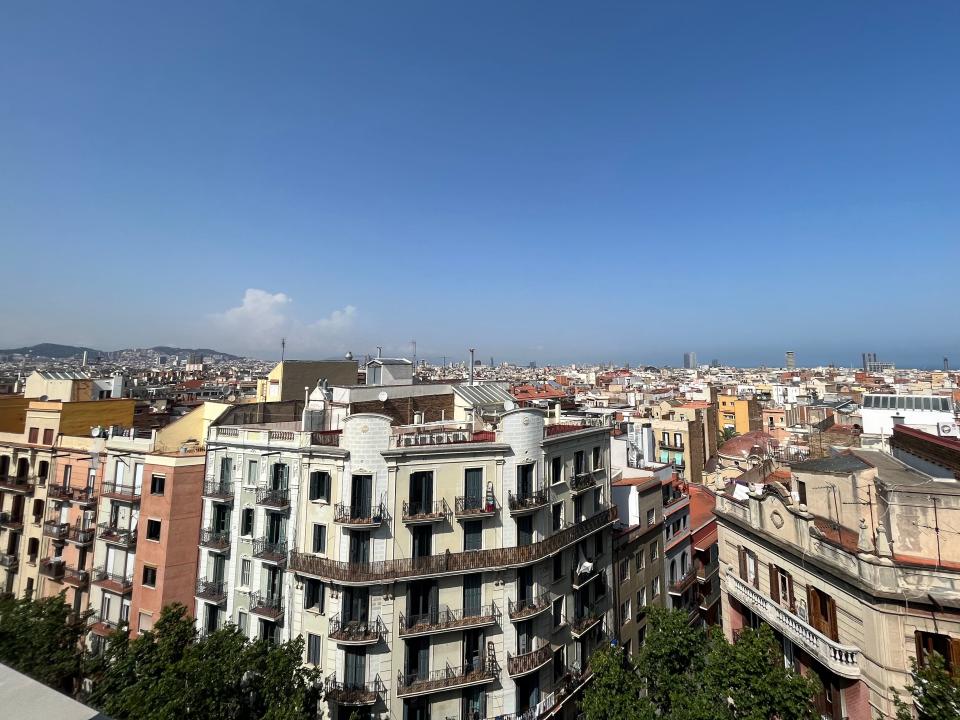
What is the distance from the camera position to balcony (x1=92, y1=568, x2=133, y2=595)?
83.5 feet

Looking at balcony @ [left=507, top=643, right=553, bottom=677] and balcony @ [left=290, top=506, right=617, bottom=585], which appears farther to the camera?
balcony @ [left=507, top=643, right=553, bottom=677]

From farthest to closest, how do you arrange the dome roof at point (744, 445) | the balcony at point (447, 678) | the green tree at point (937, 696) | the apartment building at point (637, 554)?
the dome roof at point (744, 445)
the apartment building at point (637, 554)
the balcony at point (447, 678)
the green tree at point (937, 696)

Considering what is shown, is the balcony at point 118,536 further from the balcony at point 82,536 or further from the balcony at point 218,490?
the balcony at point 218,490

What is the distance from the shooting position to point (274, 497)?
22969 millimetres

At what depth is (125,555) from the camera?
26234 mm

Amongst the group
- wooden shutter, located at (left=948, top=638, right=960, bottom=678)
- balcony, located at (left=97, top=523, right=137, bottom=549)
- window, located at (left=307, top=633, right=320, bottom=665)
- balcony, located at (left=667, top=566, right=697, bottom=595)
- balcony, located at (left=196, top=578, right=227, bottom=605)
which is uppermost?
wooden shutter, located at (left=948, top=638, right=960, bottom=678)

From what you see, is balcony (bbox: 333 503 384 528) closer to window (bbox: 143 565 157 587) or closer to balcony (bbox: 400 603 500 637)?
balcony (bbox: 400 603 500 637)

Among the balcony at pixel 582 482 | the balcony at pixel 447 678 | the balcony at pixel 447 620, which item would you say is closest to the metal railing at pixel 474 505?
the balcony at pixel 447 620

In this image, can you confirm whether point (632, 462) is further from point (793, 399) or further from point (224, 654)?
point (793, 399)

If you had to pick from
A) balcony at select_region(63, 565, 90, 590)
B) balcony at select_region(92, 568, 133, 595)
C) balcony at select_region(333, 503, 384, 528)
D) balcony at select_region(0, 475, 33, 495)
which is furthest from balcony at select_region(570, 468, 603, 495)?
balcony at select_region(0, 475, 33, 495)

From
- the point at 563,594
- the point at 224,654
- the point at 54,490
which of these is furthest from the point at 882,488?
the point at 54,490

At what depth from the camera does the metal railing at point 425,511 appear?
2105 centimetres

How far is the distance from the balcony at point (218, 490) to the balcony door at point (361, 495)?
8009 mm

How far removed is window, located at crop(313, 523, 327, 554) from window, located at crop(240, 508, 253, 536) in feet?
14.8
